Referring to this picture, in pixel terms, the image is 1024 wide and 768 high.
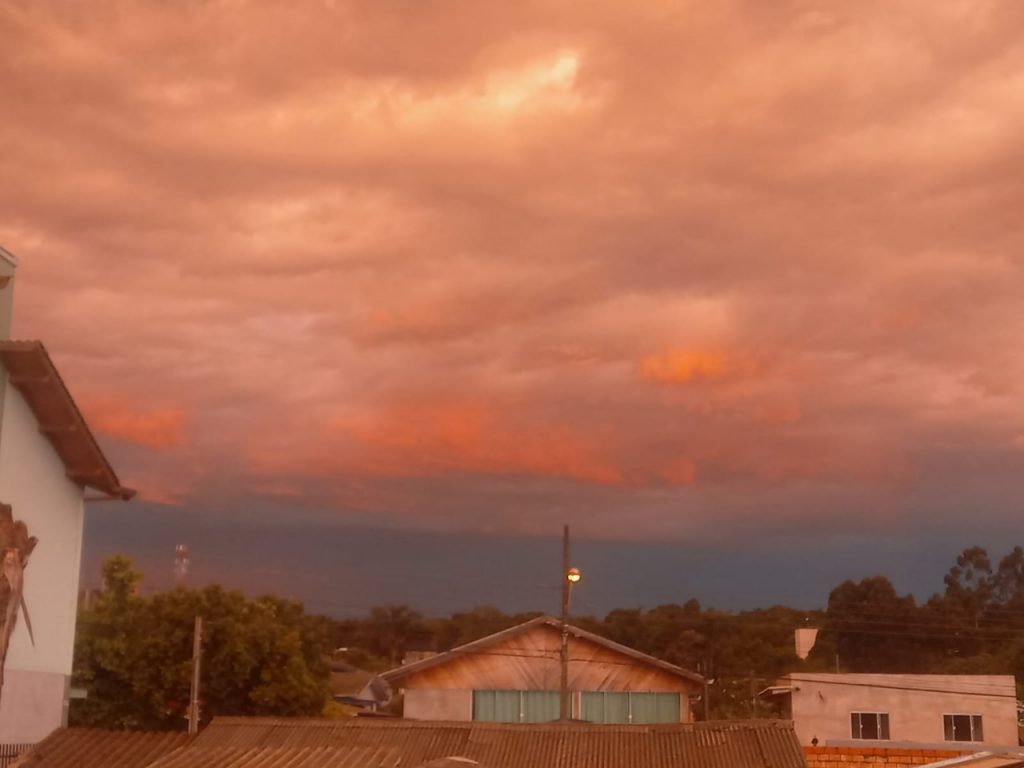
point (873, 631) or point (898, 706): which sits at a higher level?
point (873, 631)

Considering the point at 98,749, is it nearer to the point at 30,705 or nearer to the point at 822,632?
the point at 30,705

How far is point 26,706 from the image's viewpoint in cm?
2675

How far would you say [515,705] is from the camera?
48094 millimetres

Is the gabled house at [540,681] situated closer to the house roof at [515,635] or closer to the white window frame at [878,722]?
the house roof at [515,635]

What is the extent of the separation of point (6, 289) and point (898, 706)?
1504 inches

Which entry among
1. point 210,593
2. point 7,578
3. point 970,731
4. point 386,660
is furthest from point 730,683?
point 386,660

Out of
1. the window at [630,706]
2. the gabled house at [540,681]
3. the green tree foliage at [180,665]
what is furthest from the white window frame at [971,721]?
the green tree foliage at [180,665]

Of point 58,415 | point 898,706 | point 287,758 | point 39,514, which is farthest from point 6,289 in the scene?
point 898,706

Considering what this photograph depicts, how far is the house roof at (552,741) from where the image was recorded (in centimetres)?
2206

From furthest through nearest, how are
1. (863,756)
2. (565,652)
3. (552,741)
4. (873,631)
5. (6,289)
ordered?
(873,631) < (565,652) < (863,756) < (6,289) < (552,741)

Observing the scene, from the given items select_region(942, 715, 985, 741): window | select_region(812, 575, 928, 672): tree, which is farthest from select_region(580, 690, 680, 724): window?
select_region(812, 575, 928, 672): tree

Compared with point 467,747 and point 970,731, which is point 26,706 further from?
point 970,731

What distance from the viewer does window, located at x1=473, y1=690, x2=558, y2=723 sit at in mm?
47844

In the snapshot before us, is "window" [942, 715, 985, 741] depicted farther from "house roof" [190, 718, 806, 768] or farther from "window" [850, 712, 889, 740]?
"house roof" [190, 718, 806, 768]
